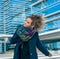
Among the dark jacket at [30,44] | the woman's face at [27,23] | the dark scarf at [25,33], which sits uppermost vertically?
the woman's face at [27,23]

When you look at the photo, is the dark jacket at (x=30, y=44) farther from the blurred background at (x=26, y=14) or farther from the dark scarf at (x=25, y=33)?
the blurred background at (x=26, y=14)

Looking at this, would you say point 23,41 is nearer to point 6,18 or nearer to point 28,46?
point 28,46

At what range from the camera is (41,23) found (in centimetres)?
262

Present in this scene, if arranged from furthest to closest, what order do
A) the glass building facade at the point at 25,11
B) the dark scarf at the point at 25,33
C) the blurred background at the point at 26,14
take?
the glass building facade at the point at 25,11 < the blurred background at the point at 26,14 < the dark scarf at the point at 25,33

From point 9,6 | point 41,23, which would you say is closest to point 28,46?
point 41,23

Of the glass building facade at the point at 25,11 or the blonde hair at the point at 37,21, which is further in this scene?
the glass building facade at the point at 25,11

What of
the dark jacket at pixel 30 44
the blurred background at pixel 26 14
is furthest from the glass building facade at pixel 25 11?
the dark jacket at pixel 30 44

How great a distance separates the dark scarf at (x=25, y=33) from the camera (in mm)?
2551

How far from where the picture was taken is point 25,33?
2.57m

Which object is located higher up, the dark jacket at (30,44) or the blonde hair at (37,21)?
the blonde hair at (37,21)

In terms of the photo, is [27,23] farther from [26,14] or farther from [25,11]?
[25,11]

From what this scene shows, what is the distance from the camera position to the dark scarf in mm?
2551

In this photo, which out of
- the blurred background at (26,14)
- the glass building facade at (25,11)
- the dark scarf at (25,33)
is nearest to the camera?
the dark scarf at (25,33)

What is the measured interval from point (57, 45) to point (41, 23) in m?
37.3
